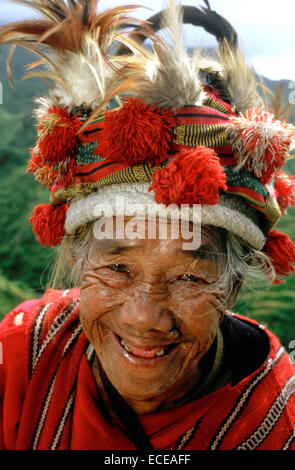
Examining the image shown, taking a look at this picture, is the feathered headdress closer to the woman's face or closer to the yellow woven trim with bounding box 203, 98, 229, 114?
the yellow woven trim with bounding box 203, 98, 229, 114

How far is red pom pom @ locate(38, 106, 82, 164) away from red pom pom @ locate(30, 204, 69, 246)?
0.33m

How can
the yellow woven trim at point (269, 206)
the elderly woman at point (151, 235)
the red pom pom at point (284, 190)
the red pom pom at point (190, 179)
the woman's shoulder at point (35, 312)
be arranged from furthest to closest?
the woman's shoulder at point (35, 312), the red pom pom at point (284, 190), the yellow woven trim at point (269, 206), the elderly woman at point (151, 235), the red pom pom at point (190, 179)

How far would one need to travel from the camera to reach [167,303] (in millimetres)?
1750

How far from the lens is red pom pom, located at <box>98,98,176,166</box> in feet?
5.19

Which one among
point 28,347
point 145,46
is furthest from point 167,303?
point 145,46

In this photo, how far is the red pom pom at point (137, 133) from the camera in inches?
62.2

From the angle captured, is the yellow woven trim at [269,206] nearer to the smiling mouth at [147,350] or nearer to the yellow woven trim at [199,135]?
the yellow woven trim at [199,135]

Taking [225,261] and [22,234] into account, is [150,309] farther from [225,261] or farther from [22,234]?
[22,234]

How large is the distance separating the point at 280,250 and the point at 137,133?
2.93ft

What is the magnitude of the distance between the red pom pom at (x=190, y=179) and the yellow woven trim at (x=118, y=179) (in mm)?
84

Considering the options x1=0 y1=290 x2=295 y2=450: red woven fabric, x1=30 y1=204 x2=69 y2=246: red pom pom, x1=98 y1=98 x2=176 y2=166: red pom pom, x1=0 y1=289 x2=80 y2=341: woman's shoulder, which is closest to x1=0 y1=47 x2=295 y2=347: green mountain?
x1=0 y1=289 x2=80 y2=341: woman's shoulder

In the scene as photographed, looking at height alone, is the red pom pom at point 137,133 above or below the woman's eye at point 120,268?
above

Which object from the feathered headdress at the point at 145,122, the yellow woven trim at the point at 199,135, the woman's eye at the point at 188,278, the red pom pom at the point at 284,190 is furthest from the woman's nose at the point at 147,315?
the red pom pom at the point at 284,190

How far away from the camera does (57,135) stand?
5.62 ft
